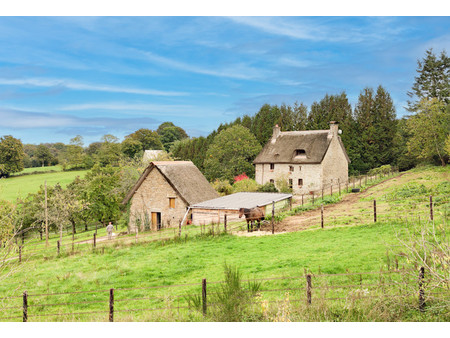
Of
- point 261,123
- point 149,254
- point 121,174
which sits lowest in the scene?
point 149,254

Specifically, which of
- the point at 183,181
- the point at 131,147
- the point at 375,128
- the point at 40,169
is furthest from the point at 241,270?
the point at 131,147

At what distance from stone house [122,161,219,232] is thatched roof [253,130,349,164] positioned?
15.0m

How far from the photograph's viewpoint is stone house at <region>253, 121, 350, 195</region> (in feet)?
132

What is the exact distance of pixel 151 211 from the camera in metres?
28.5

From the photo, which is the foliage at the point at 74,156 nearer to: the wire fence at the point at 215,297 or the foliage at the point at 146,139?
the foliage at the point at 146,139

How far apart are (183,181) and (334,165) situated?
2126cm

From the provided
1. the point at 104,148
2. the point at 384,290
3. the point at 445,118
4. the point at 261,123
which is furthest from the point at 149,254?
the point at 104,148

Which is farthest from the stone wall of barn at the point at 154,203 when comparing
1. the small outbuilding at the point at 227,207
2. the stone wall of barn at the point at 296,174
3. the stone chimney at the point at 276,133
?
the stone chimney at the point at 276,133

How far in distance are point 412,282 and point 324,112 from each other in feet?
153

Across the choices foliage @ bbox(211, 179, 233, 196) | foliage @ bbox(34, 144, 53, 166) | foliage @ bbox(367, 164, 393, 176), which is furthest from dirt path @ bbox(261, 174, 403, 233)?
foliage @ bbox(34, 144, 53, 166)

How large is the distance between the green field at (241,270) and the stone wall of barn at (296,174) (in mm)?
21663

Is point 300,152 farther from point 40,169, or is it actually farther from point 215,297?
point 215,297

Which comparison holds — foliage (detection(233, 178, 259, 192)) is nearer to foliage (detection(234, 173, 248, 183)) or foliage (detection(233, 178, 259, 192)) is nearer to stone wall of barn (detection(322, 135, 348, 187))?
foliage (detection(234, 173, 248, 183))
